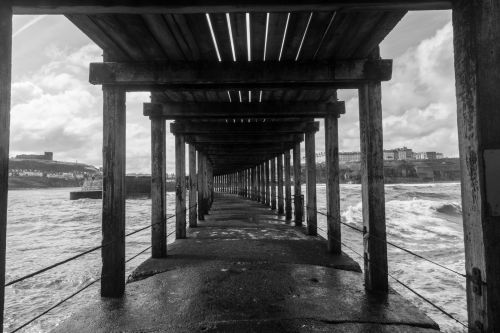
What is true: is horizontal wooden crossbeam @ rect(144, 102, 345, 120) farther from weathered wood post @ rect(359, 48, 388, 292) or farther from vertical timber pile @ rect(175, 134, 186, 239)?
weathered wood post @ rect(359, 48, 388, 292)

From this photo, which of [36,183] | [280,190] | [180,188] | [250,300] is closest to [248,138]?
[180,188]

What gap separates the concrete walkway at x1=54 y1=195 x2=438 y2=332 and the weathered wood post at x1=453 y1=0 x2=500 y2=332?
146cm

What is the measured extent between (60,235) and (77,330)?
66.0 ft

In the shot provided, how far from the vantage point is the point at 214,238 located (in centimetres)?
984

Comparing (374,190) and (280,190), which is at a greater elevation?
(374,190)

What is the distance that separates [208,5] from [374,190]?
3.59 meters

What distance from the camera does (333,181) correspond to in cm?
739

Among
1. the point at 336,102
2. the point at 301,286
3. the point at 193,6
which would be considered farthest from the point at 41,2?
the point at 336,102

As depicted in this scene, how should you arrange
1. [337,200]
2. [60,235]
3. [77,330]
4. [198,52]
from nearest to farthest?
[77,330]
[198,52]
[337,200]
[60,235]

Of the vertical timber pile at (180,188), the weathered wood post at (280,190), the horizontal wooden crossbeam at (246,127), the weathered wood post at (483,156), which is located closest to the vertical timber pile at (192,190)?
the vertical timber pile at (180,188)

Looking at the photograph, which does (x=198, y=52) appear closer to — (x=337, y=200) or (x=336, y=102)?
(x=336, y=102)

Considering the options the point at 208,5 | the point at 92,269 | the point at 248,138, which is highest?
the point at 248,138

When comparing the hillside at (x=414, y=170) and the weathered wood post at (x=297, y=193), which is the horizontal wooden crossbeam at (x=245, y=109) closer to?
the weathered wood post at (x=297, y=193)

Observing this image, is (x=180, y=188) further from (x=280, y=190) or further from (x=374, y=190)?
(x=280, y=190)
